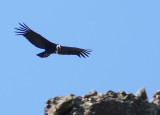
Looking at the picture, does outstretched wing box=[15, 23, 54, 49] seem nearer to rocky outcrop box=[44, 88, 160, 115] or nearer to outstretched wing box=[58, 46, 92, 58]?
outstretched wing box=[58, 46, 92, 58]

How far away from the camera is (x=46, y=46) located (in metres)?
29.4

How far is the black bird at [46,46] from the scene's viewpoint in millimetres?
28531

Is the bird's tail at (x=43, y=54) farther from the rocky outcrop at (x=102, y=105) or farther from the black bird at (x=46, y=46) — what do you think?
the rocky outcrop at (x=102, y=105)

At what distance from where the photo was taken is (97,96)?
16984 millimetres

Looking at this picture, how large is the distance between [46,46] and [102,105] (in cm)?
1330

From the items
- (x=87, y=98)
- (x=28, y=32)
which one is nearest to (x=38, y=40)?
(x=28, y=32)

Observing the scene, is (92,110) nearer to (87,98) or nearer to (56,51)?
(87,98)

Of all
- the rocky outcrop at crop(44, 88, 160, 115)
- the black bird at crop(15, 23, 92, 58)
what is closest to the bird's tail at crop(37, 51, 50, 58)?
the black bird at crop(15, 23, 92, 58)

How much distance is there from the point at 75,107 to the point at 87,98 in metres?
0.62

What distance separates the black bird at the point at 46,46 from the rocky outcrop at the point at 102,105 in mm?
11643

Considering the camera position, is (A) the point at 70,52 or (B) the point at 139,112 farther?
(A) the point at 70,52

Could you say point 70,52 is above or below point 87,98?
above

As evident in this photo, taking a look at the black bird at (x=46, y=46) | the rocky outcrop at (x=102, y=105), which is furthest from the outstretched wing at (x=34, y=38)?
the rocky outcrop at (x=102, y=105)

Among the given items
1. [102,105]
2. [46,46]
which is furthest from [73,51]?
[102,105]
